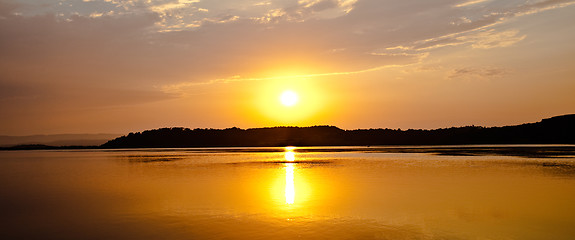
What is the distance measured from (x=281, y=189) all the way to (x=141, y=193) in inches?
380

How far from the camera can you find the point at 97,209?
23609 mm

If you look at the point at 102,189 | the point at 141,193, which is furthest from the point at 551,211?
the point at 102,189

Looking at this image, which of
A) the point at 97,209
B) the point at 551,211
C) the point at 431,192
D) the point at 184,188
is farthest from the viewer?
the point at 184,188

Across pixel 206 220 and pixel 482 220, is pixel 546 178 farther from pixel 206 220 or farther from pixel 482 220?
pixel 206 220

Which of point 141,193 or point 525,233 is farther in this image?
point 141,193

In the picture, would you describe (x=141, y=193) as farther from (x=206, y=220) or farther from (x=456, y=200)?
(x=456, y=200)

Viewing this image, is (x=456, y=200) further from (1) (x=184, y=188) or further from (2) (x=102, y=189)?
(2) (x=102, y=189)

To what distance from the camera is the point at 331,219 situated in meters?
19.4

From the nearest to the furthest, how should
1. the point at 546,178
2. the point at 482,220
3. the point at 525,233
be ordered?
1. the point at 525,233
2. the point at 482,220
3. the point at 546,178

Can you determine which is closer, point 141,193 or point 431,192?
point 431,192

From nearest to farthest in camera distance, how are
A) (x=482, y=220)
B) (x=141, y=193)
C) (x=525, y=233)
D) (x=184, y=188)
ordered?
(x=525, y=233)
(x=482, y=220)
(x=141, y=193)
(x=184, y=188)

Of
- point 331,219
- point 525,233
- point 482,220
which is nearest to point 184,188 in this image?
point 331,219

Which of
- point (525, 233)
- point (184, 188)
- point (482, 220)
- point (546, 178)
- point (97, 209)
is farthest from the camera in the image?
point (546, 178)

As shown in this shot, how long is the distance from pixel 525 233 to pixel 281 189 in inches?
686
